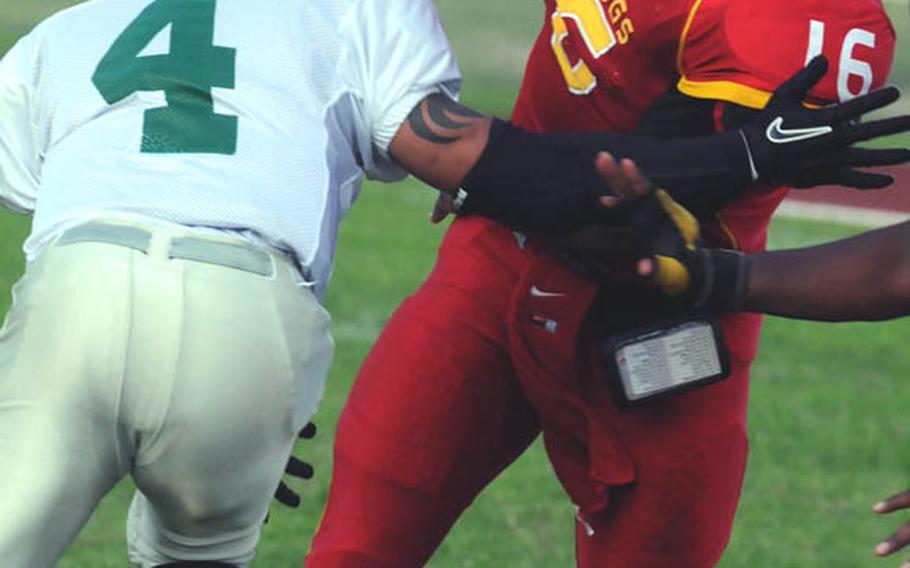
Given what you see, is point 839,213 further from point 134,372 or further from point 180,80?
point 134,372

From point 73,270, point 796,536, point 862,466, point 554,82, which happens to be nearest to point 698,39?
point 554,82

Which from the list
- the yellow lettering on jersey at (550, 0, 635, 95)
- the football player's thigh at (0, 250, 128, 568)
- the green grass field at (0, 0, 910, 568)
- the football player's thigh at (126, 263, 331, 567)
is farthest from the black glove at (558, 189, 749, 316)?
the green grass field at (0, 0, 910, 568)

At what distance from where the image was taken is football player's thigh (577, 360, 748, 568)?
427 cm

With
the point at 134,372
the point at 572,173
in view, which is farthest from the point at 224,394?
the point at 572,173

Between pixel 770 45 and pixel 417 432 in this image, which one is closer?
pixel 770 45

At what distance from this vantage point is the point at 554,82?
422 cm

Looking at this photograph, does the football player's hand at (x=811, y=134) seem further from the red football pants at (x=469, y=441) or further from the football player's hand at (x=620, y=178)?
the red football pants at (x=469, y=441)

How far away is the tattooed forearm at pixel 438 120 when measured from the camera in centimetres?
362

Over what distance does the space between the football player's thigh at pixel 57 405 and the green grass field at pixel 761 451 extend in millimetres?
2308

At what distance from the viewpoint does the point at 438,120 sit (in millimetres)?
3637

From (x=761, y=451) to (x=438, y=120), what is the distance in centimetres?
372

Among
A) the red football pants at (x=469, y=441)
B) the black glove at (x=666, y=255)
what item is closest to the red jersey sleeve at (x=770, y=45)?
the black glove at (x=666, y=255)

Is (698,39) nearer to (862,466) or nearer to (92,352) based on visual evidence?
(92,352)

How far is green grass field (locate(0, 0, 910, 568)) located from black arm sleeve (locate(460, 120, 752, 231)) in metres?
2.16
